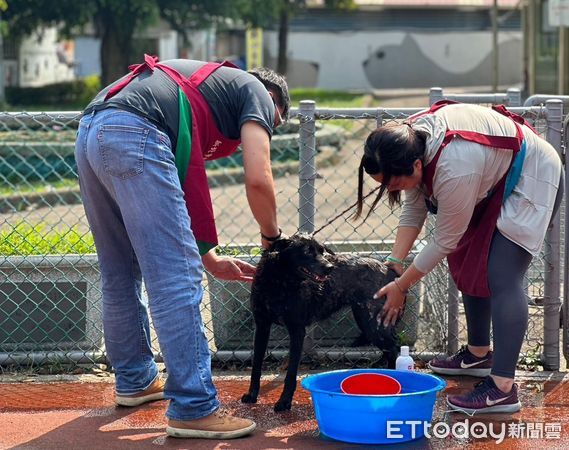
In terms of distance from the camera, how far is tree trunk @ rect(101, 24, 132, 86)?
2584 centimetres

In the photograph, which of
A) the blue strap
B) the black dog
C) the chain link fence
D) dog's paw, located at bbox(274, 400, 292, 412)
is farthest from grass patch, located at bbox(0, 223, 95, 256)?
the blue strap

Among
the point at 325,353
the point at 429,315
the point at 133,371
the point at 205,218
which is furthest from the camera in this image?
the point at 429,315

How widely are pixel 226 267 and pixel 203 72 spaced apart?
0.97m

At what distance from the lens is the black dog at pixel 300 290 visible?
184 inches

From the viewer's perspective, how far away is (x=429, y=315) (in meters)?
5.99

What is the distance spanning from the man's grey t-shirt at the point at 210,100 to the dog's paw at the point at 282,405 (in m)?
1.28

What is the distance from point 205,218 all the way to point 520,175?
4.67 feet

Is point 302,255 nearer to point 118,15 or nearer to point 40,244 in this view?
point 40,244

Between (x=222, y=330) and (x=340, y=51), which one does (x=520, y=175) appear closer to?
(x=222, y=330)

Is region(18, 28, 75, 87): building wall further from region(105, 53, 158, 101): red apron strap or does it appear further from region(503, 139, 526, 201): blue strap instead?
region(503, 139, 526, 201): blue strap

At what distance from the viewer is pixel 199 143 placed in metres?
4.27

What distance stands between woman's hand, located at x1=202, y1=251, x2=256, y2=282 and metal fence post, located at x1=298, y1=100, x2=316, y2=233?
0.56 meters

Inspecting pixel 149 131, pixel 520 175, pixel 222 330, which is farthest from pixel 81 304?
pixel 520 175

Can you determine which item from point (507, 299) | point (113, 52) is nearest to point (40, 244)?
point (507, 299)
